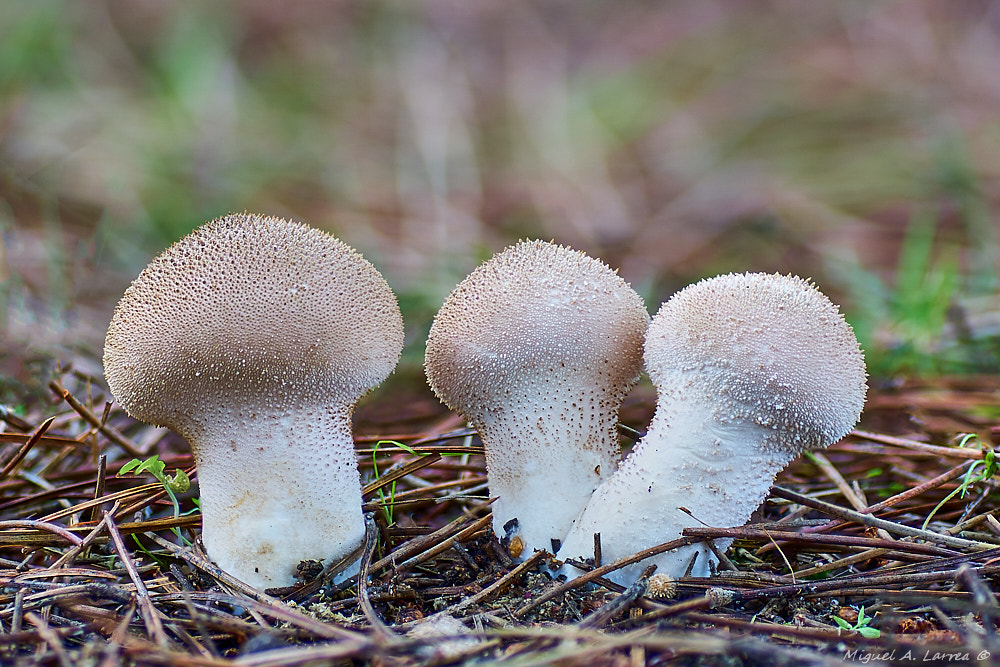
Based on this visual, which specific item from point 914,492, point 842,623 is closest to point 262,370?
point 842,623

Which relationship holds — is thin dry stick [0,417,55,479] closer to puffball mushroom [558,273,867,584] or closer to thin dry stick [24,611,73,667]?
thin dry stick [24,611,73,667]

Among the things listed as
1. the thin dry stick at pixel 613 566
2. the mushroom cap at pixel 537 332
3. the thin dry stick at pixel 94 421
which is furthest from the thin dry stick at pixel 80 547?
the thin dry stick at pixel 613 566

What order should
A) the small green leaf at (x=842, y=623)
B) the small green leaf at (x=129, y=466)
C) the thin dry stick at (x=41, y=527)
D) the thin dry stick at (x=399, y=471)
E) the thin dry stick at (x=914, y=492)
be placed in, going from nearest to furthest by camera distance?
the small green leaf at (x=842, y=623) → the small green leaf at (x=129, y=466) → the thin dry stick at (x=41, y=527) → the thin dry stick at (x=914, y=492) → the thin dry stick at (x=399, y=471)

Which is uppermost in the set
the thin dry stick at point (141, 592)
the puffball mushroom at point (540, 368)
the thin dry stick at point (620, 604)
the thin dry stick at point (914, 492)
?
the puffball mushroom at point (540, 368)

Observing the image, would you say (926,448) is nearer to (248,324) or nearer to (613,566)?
(613,566)

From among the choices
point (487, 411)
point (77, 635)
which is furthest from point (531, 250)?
point (77, 635)

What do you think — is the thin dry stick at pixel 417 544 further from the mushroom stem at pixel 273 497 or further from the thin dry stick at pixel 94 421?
the thin dry stick at pixel 94 421

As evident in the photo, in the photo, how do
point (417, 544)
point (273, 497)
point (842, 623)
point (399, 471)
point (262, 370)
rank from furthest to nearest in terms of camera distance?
point (399, 471), point (417, 544), point (273, 497), point (262, 370), point (842, 623)
